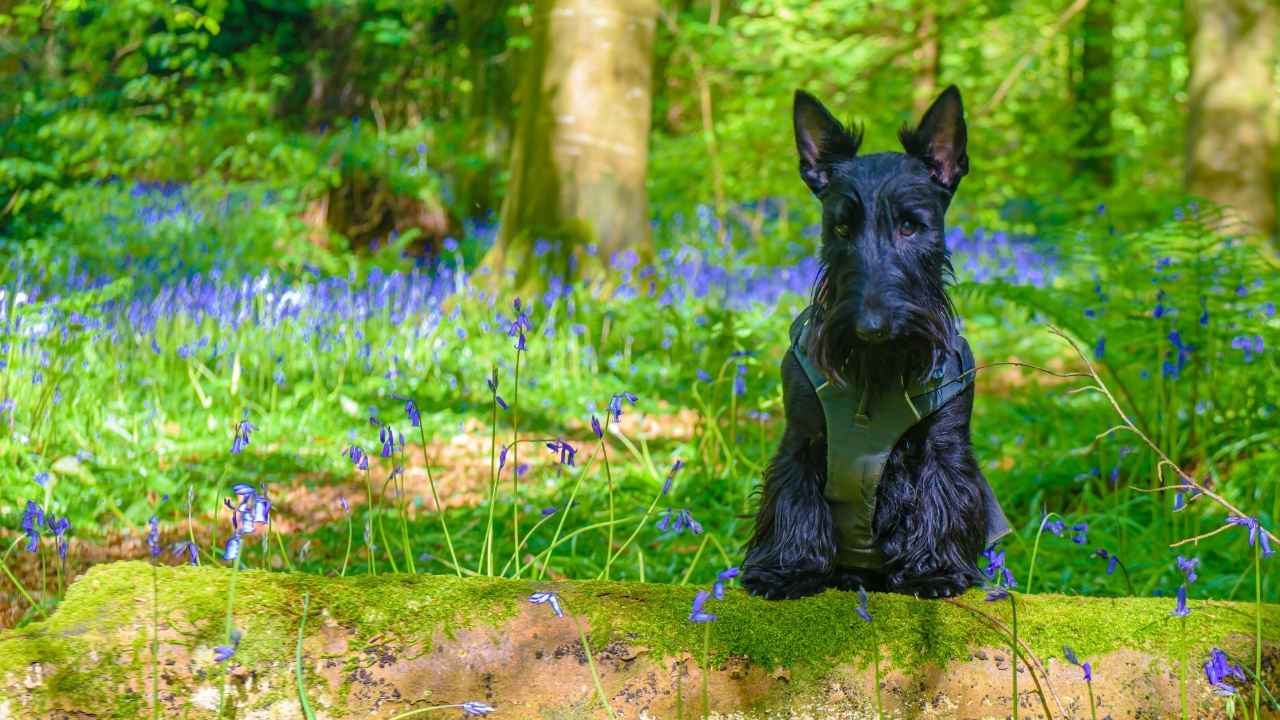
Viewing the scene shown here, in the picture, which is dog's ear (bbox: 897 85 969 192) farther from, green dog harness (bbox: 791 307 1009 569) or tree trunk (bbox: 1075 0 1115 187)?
tree trunk (bbox: 1075 0 1115 187)

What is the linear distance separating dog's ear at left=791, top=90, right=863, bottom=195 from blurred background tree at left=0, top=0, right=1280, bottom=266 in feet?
12.5

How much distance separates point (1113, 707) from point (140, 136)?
8.83 metres

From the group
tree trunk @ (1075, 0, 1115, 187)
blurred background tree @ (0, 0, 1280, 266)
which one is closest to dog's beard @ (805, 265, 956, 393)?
blurred background tree @ (0, 0, 1280, 266)

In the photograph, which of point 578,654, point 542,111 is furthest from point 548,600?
point 542,111

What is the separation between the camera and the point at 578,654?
2.37 m

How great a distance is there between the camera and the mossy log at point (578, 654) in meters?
2.32

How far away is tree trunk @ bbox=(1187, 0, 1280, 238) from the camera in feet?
25.0

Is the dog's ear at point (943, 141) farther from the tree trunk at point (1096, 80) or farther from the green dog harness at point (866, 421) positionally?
the tree trunk at point (1096, 80)

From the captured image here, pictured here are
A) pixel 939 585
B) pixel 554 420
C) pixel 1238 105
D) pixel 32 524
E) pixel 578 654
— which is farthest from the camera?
pixel 1238 105

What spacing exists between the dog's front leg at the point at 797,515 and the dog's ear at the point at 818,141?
0.44 m

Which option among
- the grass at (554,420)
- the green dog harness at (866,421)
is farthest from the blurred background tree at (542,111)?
the green dog harness at (866,421)

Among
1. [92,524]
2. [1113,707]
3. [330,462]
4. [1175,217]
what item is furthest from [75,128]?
[1113,707]

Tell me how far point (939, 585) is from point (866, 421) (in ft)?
1.35

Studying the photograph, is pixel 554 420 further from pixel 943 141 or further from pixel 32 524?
pixel 943 141
